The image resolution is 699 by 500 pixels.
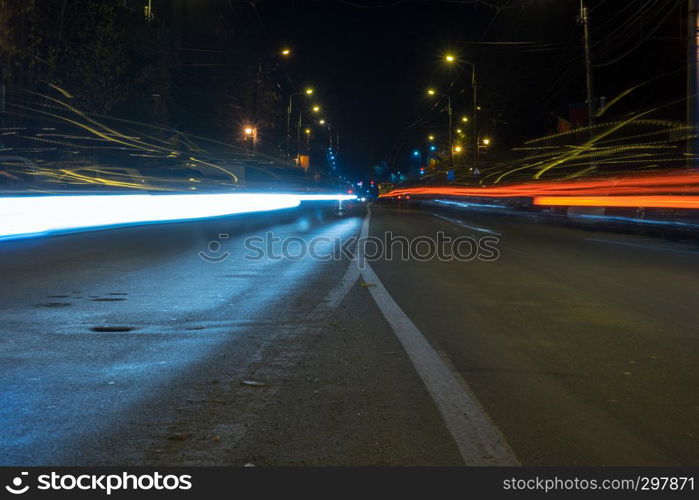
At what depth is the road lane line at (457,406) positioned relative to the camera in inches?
155

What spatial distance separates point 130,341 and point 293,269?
19.7 feet

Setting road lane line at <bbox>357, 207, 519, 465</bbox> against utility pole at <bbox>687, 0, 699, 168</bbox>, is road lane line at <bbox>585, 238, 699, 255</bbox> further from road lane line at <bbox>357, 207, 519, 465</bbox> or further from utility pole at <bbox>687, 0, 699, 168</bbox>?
road lane line at <bbox>357, 207, 519, 465</bbox>

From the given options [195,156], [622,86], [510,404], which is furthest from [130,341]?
[622,86]

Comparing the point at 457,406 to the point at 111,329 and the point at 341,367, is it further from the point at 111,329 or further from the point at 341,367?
the point at 111,329

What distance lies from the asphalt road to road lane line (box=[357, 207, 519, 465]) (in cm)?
2

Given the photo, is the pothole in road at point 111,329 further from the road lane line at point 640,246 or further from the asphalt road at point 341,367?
the road lane line at point 640,246

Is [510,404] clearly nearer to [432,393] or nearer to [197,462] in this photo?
[432,393]

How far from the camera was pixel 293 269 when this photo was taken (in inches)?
495

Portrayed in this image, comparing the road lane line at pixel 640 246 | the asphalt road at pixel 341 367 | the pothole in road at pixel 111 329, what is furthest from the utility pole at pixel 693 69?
the pothole in road at pixel 111 329

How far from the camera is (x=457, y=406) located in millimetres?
4750

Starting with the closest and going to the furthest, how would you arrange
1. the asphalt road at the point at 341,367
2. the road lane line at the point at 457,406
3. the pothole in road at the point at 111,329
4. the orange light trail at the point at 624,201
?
the road lane line at the point at 457,406
the asphalt road at the point at 341,367
the pothole in road at the point at 111,329
the orange light trail at the point at 624,201

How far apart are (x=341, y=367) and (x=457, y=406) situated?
4.11 ft

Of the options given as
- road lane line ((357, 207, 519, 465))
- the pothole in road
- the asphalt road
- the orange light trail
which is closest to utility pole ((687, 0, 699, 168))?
the orange light trail

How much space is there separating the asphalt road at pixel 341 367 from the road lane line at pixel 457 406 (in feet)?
0.08
